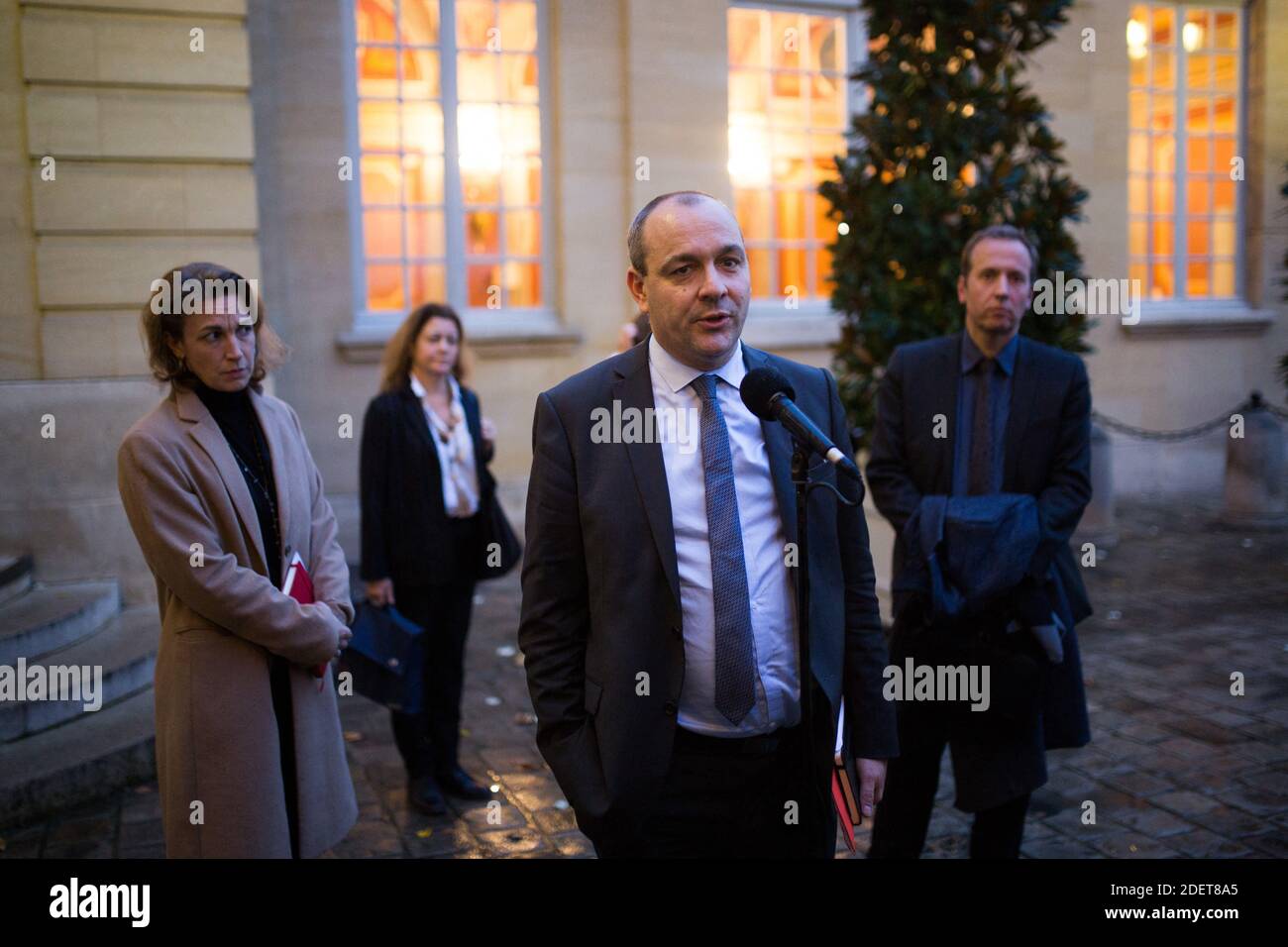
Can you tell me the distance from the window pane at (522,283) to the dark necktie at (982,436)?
25.9 feet

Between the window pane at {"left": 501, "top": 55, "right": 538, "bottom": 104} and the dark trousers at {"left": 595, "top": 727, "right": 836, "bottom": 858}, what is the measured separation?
31.7ft

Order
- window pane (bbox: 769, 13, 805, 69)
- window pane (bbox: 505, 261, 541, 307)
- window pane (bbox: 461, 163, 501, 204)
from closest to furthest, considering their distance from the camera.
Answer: window pane (bbox: 461, 163, 501, 204), window pane (bbox: 505, 261, 541, 307), window pane (bbox: 769, 13, 805, 69)

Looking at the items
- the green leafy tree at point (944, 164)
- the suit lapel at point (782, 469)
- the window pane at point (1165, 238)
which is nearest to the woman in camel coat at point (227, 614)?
the suit lapel at point (782, 469)

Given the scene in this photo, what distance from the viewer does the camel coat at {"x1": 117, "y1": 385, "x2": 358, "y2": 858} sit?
3.34m

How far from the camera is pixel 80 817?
16.9ft

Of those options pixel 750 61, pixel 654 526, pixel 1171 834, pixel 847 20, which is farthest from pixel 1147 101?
pixel 654 526

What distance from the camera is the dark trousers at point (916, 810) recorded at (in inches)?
156

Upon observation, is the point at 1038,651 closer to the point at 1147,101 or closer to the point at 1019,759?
the point at 1019,759

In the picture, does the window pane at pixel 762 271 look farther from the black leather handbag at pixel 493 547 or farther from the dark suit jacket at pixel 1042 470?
the dark suit jacket at pixel 1042 470

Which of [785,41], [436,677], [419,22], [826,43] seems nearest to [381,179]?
[419,22]

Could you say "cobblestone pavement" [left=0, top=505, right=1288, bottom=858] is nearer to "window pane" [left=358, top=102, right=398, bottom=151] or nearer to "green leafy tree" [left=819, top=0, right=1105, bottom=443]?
"green leafy tree" [left=819, top=0, right=1105, bottom=443]

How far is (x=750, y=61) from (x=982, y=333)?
907cm

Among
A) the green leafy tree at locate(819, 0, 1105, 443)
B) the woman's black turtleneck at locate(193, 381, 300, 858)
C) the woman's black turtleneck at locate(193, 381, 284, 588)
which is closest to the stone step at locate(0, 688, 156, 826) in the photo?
the woman's black turtleneck at locate(193, 381, 300, 858)

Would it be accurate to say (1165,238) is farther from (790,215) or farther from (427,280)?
(427,280)
